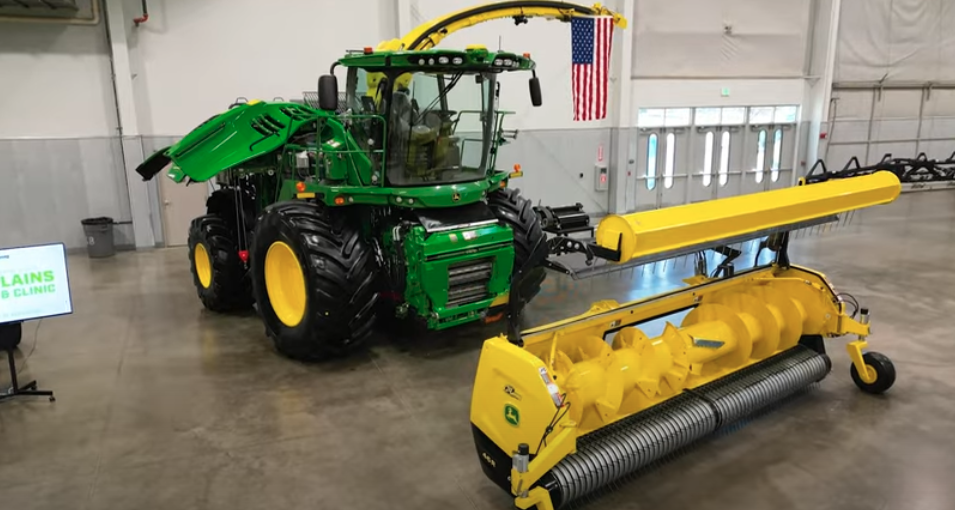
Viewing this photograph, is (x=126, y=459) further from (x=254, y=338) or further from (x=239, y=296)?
(x=239, y=296)

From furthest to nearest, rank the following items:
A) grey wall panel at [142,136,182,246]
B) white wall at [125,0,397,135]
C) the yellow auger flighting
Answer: grey wall panel at [142,136,182,246]
white wall at [125,0,397,135]
the yellow auger flighting

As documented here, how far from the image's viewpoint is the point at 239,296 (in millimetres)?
6016

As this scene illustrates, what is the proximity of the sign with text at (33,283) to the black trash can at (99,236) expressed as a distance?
15.1ft

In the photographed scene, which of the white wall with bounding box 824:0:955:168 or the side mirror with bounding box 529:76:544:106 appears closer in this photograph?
the side mirror with bounding box 529:76:544:106

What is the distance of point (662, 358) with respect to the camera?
10.9 ft

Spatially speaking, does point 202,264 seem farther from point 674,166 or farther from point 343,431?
point 674,166

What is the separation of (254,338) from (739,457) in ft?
12.5

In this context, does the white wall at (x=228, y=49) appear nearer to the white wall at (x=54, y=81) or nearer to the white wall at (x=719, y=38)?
the white wall at (x=54, y=81)

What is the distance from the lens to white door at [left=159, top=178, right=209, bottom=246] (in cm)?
884

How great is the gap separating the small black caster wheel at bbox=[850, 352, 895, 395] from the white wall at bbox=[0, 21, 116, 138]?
888 cm

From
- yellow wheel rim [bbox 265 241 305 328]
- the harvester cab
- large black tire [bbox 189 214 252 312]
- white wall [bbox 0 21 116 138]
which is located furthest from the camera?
white wall [bbox 0 21 116 138]

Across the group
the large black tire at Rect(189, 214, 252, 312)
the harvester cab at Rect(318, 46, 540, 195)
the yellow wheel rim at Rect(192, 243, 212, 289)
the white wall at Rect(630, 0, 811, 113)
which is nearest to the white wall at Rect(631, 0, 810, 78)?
the white wall at Rect(630, 0, 811, 113)

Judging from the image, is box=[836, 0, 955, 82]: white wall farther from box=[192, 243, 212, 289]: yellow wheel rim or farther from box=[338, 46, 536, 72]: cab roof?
box=[192, 243, 212, 289]: yellow wheel rim

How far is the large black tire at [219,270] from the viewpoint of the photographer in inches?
233
